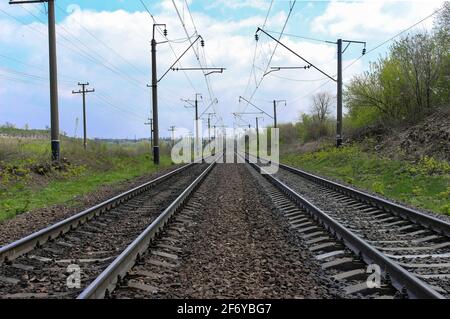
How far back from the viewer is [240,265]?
627 cm

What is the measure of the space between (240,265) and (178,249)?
1.38 m

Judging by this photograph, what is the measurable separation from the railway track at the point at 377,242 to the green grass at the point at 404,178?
2.31 meters

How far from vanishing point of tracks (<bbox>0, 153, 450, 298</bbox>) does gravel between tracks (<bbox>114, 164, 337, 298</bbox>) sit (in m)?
0.19

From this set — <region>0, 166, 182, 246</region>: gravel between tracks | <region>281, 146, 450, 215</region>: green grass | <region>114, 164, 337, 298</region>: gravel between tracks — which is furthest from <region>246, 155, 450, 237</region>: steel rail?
<region>0, 166, 182, 246</region>: gravel between tracks

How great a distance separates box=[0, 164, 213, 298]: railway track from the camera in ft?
17.7

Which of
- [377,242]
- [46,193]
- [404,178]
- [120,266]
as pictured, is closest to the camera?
[120,266]

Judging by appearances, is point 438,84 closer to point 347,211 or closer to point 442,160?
point 442,160

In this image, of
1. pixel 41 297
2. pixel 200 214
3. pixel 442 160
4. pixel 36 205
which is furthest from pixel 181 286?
pixel 442 160

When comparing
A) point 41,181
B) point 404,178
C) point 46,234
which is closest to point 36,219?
point 46,234

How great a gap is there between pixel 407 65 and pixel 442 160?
15.3 meters

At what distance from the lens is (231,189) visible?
1659 cm

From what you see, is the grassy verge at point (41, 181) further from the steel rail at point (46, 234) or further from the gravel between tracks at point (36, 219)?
the steel rail at point (46, 234)

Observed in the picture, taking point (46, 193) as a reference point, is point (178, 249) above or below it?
below

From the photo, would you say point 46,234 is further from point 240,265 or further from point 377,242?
point 377,242
